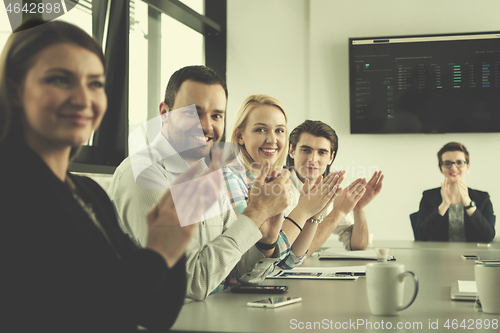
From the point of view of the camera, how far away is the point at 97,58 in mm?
552

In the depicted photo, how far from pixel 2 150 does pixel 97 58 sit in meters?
0.15

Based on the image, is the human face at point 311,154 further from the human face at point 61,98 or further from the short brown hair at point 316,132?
the human face at point 61,98

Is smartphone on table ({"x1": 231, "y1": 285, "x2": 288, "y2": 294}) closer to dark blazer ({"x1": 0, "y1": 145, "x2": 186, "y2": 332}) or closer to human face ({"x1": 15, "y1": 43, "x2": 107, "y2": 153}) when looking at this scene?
dark blazer ({"x1": 0, "y1": 145, "x2": 186, "y2": 332})

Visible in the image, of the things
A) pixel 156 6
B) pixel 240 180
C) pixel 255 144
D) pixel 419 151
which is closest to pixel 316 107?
pixel 419 151

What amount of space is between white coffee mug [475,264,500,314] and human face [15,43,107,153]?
78 cm

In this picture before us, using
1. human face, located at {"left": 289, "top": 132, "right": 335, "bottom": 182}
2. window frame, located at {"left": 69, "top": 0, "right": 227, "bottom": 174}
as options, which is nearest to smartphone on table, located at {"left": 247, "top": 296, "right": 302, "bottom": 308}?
window frame, located at {"left": 69, "top": 0, "right": 227, "bottom": 174}

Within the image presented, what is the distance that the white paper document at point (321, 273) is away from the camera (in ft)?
4.41

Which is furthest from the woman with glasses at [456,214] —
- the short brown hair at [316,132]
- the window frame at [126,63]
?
the window frame at [126,63]

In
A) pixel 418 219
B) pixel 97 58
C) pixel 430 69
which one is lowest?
pixel 418 219

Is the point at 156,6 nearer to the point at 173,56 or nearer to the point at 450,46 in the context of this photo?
the point at 173,56

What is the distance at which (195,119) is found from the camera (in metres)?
1.22

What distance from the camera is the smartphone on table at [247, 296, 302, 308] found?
37.3 inches

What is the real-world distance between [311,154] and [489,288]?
5.42ft

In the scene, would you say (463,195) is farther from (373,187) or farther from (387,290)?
(387,290)
